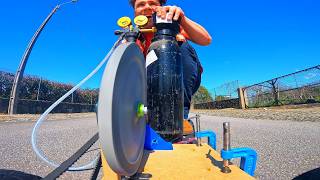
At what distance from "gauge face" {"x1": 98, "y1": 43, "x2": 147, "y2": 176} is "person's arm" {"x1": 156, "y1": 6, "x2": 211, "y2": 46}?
60 cm

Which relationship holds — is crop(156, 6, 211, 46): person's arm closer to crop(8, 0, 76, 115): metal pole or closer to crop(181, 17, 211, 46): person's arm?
crop(181, 17, 211, 46): person's arm

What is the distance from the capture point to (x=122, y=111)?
3.86ft

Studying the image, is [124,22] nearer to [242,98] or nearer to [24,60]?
[24,60]

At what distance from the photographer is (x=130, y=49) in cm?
134

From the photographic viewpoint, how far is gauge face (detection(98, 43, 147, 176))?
105 centimetres

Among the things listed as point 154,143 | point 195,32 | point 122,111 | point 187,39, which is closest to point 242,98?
point 187,39

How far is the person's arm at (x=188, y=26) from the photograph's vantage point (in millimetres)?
1983

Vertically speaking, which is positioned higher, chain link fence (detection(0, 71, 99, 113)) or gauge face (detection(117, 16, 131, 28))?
chain link fence (detection(0, 71, 99, 113))

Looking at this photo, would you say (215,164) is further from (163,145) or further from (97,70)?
(97,70)

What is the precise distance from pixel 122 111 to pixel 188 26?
131cm

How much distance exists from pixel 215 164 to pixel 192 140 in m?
0.72

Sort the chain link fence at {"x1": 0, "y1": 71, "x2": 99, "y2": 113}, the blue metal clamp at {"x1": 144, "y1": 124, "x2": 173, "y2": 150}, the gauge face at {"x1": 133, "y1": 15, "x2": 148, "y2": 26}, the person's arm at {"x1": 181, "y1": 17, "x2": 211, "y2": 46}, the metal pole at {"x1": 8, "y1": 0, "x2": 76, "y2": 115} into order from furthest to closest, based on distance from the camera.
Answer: the chain link fence at {"x1": 0, "y1": 71, "x2": 99, "y2": 113} → the metal pole at {"x1": 8, "y1": 0, "x2": 76, "y2": 115} → the person's arm at {"x1": 181, "y1": 17, "x2": 211, "y2": 46} → the gauge face at {"x1": 133, "y1": 15, "x2": 148, "y2": 26} → the blue metal clamp at {"x1": 144, "y1": 124, "x2": 173, "y2": 150}

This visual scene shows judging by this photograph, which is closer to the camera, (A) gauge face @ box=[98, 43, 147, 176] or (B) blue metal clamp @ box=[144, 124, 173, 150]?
(A) gauge face @ box=[98, 43, 147, 176]

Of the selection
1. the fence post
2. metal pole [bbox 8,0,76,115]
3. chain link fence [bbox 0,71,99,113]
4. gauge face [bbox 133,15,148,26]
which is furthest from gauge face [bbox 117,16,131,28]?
the fence post
